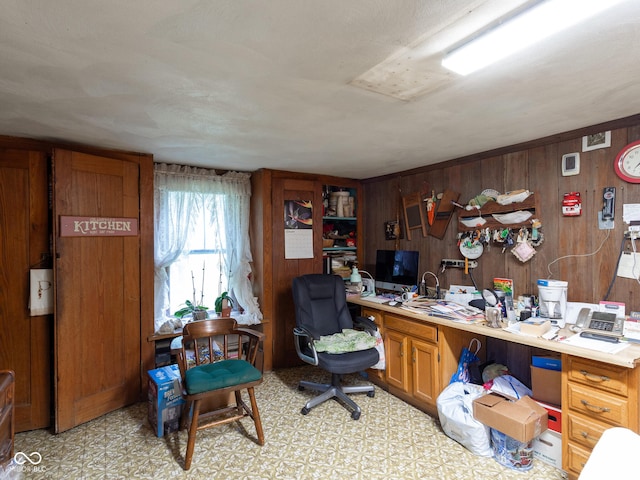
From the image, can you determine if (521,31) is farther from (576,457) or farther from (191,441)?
(191,441)

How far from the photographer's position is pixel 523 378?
112 inches

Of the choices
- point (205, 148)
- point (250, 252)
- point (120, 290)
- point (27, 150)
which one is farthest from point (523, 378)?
point (27, 150)

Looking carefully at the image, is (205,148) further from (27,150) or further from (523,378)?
(523,378)

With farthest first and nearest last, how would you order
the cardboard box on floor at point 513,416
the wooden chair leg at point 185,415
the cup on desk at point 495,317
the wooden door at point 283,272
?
the wooden door at point 283,272
the wooden chair leg at point 185,415
the cup on desk at point 495,317
the cardboard box on floor at point 513,416

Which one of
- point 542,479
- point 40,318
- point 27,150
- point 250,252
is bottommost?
point 542,479

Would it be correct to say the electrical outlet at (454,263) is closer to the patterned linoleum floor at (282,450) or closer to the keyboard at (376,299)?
the keyboard at (376,299)

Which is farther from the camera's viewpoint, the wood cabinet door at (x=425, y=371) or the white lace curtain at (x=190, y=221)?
the white lace curtain at (x=190, y=221)

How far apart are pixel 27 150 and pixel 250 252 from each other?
2102 millimetres

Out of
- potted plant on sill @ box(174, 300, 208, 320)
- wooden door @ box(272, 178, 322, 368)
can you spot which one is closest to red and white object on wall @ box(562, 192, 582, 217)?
wooden door @ box(272, 178, 322, 368)

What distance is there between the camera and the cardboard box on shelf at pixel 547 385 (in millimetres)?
2293

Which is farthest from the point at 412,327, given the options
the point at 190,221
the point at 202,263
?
the point at 190,221

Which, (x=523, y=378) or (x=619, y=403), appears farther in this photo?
(x=523, y=378)

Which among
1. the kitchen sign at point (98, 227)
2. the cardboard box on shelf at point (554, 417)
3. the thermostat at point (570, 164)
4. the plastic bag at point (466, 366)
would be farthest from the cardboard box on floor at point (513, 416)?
the kitchen sign at point (98, 227)

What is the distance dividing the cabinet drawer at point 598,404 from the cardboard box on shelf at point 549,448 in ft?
0.96
